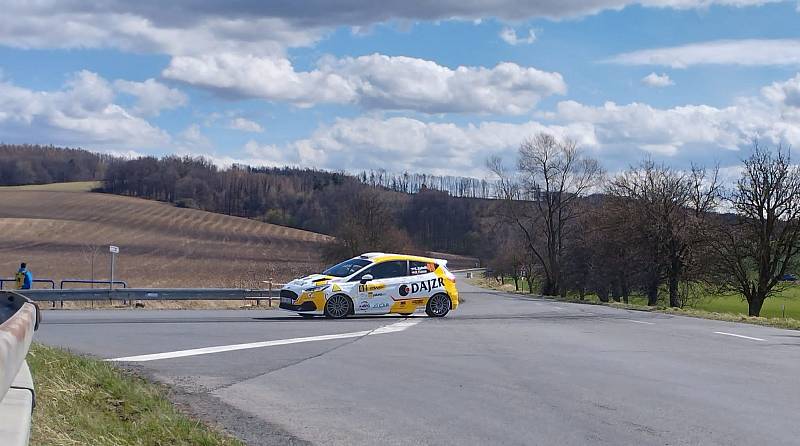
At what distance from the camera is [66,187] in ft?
365

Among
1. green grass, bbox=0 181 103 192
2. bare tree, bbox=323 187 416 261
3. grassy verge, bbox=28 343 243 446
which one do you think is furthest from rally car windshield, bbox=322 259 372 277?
green grass, bbox=0 181 103 192

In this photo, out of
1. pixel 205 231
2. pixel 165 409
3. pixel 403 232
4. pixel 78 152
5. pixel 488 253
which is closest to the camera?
pixel 165 409

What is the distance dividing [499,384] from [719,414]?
9.00 feet

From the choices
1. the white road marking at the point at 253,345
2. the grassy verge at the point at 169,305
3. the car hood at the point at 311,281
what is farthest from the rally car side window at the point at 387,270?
the grassy verge at the point at 169,305

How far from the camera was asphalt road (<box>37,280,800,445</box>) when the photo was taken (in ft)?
26.8

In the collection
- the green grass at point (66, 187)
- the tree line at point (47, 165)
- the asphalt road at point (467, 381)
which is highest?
the tree line at point (47, 165)

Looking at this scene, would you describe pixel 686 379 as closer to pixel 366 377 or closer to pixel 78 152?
pixel 366 377

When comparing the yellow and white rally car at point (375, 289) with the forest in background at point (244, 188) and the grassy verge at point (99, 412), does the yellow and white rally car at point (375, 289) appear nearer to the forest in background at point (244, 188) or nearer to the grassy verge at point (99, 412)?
the grassy verge at point (99, 412)

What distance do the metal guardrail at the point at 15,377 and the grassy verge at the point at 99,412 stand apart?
0.92m

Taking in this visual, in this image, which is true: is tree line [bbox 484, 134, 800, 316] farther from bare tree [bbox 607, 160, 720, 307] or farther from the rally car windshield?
the rally car windshield

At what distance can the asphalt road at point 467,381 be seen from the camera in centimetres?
817

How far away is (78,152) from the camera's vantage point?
146m

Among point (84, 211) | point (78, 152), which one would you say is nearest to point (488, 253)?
point (84, 211)

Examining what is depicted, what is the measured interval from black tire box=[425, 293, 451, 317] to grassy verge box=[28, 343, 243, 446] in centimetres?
1399
